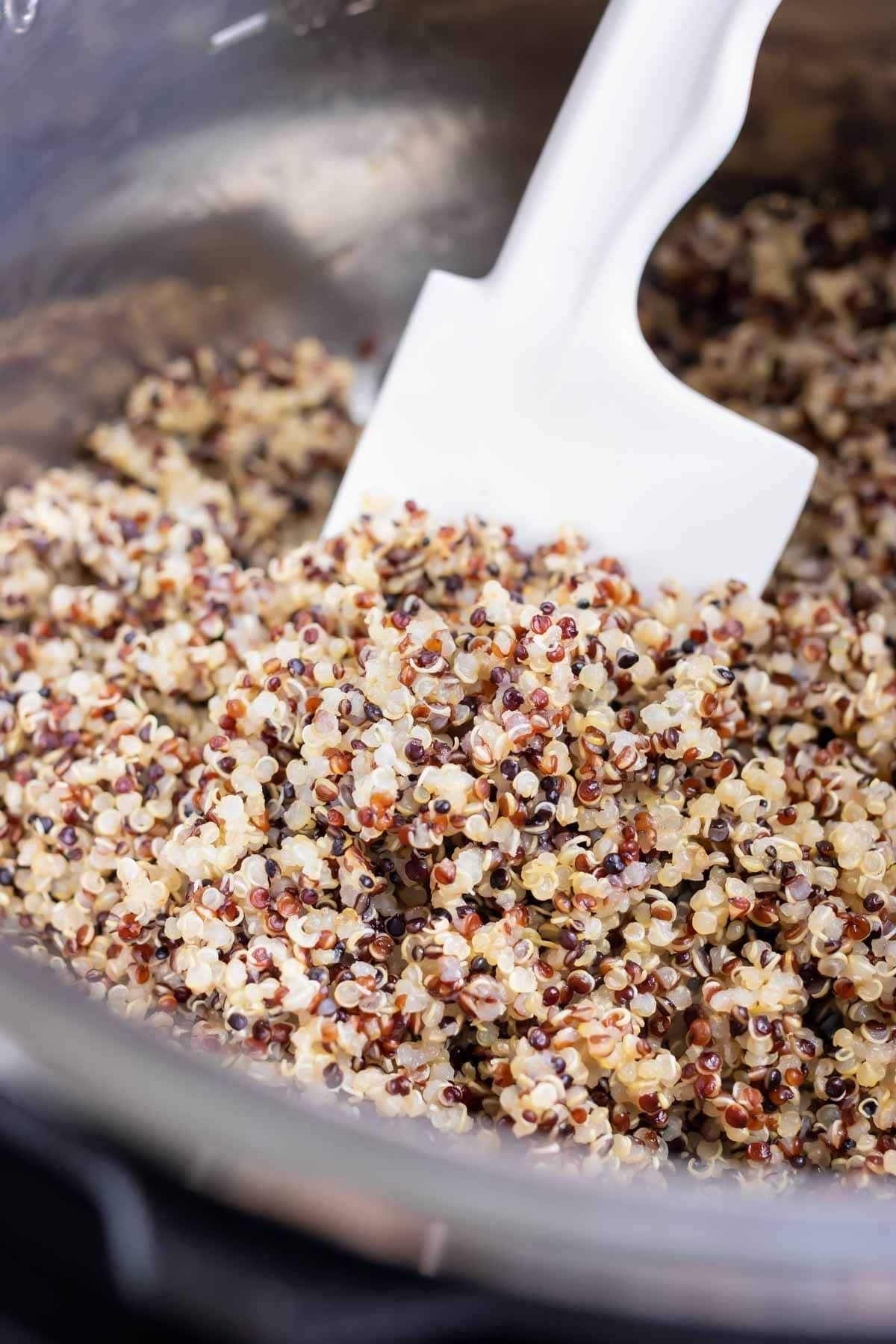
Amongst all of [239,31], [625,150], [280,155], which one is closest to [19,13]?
[239,31]

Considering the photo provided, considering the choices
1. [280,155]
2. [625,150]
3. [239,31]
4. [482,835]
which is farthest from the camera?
[280,155]

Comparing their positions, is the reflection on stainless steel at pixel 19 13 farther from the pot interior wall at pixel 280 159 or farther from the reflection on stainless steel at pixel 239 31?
the reflection on stainless steel at pixel 239 31

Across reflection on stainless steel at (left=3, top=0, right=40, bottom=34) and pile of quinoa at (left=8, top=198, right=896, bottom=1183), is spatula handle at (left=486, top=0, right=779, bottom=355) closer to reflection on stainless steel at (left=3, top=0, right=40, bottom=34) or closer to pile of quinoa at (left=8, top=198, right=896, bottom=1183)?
pile of quinoa at (left=8, top=198, right=896, bottom=1183)

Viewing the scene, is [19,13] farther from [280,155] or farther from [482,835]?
[482,835]

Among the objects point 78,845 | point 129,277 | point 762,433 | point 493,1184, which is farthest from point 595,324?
point 493,1184

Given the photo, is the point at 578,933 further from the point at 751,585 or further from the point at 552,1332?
the point at 751,585

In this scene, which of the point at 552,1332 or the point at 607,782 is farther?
the point at 607,782
